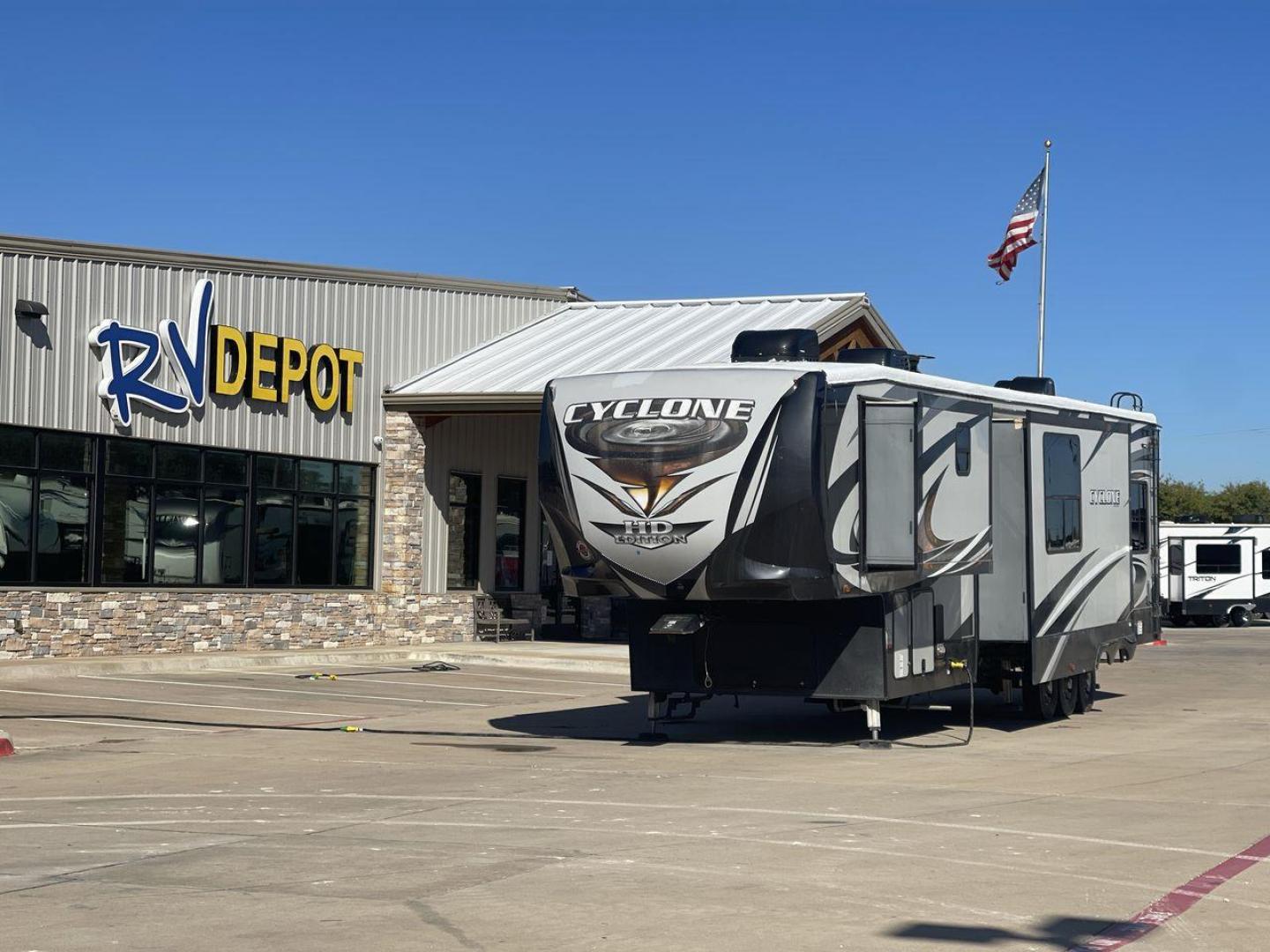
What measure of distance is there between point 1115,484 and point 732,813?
34.1 ft

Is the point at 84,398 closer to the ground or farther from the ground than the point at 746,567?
farther from the ground

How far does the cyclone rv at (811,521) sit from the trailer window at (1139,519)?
272 cm

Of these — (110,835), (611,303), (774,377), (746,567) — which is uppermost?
(611,303)

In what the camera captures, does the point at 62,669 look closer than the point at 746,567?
No

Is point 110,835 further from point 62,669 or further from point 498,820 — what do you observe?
point 62,669

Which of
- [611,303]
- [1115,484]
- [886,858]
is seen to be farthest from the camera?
[611,303]

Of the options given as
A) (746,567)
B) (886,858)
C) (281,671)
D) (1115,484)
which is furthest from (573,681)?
(886,858)

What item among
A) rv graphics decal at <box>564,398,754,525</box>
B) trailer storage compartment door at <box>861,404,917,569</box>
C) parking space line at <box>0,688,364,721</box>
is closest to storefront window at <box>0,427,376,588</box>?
parking space line at <box>0,688,364,721</box>

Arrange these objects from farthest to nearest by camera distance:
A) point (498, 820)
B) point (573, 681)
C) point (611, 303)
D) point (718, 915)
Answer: point (611, 303), point (573, 681), point (498, 820), point (718, 915)

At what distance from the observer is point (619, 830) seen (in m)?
10.9

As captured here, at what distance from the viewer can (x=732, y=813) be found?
11789 mm

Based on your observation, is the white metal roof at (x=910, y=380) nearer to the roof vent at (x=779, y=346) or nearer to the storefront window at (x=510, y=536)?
the roof vent at (x=779, y=346)

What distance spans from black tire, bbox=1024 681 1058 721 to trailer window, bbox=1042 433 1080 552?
1630mm

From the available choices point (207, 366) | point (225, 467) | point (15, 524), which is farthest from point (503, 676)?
point (15, 524)
